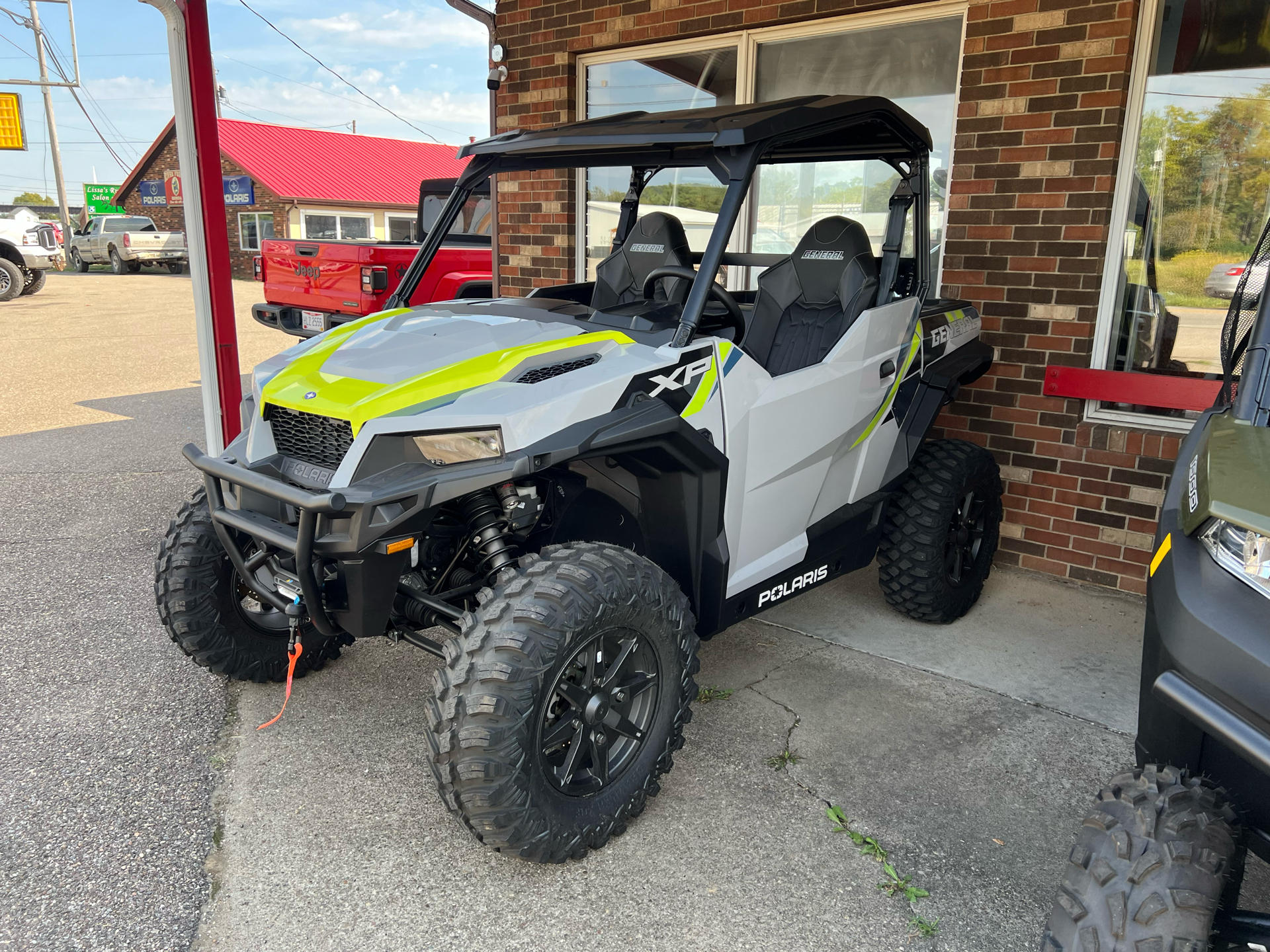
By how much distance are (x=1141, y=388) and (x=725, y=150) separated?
274cm

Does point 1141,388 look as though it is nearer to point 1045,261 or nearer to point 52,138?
point 1045,261

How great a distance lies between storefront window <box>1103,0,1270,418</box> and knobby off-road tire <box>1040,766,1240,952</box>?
333cm

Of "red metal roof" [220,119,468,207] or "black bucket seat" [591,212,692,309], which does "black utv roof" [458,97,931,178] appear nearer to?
"black bucket seat" [591,212,692,309]

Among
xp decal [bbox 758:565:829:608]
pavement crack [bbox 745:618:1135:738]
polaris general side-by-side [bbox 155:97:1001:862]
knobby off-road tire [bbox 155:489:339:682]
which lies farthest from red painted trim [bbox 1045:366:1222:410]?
knobby off-road tire [bbox 155:489:339:682]

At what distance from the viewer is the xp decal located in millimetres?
3318

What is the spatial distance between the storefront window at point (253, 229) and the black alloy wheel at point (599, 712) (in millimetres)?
30909

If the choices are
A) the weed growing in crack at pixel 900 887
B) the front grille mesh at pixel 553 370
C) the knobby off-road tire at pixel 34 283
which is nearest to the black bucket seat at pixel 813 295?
the front grille mesh at pixel 553 370

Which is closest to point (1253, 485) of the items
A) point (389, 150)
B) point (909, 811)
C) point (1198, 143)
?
point (909, 811)

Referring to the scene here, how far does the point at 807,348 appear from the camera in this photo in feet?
12.4

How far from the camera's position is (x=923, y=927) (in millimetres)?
2359

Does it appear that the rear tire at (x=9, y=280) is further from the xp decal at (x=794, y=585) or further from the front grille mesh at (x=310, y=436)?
the xp decal at (x=794, y=585)

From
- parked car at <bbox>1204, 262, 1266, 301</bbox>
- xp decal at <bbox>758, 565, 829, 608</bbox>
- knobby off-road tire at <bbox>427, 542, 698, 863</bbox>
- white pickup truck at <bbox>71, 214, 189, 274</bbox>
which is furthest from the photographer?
white pickup truck at <bbox>71, 214, 189, 274</bbox>

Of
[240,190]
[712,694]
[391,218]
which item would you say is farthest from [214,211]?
[391,218]

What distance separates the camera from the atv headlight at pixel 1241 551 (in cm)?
160
